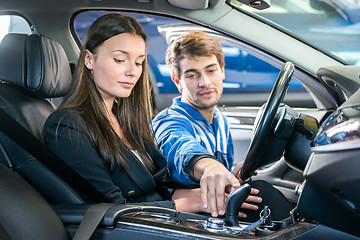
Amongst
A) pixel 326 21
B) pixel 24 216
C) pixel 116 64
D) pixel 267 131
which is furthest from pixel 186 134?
pixel 326 21

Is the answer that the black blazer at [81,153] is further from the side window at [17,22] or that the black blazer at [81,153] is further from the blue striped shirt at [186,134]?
the side window at [17,22]

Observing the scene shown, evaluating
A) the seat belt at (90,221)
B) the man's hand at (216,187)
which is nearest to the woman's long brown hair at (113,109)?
the seat belt at (90,221)

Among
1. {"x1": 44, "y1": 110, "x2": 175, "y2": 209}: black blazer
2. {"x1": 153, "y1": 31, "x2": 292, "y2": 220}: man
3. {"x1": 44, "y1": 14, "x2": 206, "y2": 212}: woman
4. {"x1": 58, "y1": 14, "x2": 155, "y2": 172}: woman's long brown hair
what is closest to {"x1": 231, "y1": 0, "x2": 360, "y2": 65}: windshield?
{"x1": 153, "y1": 31, "x2": 292, "y2": 220}: man

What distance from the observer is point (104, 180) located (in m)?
1.42

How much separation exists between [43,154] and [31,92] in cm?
29

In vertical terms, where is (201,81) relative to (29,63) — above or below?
below

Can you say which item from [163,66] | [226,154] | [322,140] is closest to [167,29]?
[226,154]

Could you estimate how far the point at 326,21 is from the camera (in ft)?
20.3

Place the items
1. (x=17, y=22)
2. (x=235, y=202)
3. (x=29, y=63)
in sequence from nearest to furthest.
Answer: (x=235, y=202) → (x=29, y=63) → (x=17, y=22)

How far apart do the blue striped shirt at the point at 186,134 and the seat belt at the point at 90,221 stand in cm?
44

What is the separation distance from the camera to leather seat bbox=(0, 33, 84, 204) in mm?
1418

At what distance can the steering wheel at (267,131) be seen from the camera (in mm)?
1289

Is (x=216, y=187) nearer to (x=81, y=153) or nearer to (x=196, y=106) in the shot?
(x=81, y=153)

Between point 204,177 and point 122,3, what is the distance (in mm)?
1224
